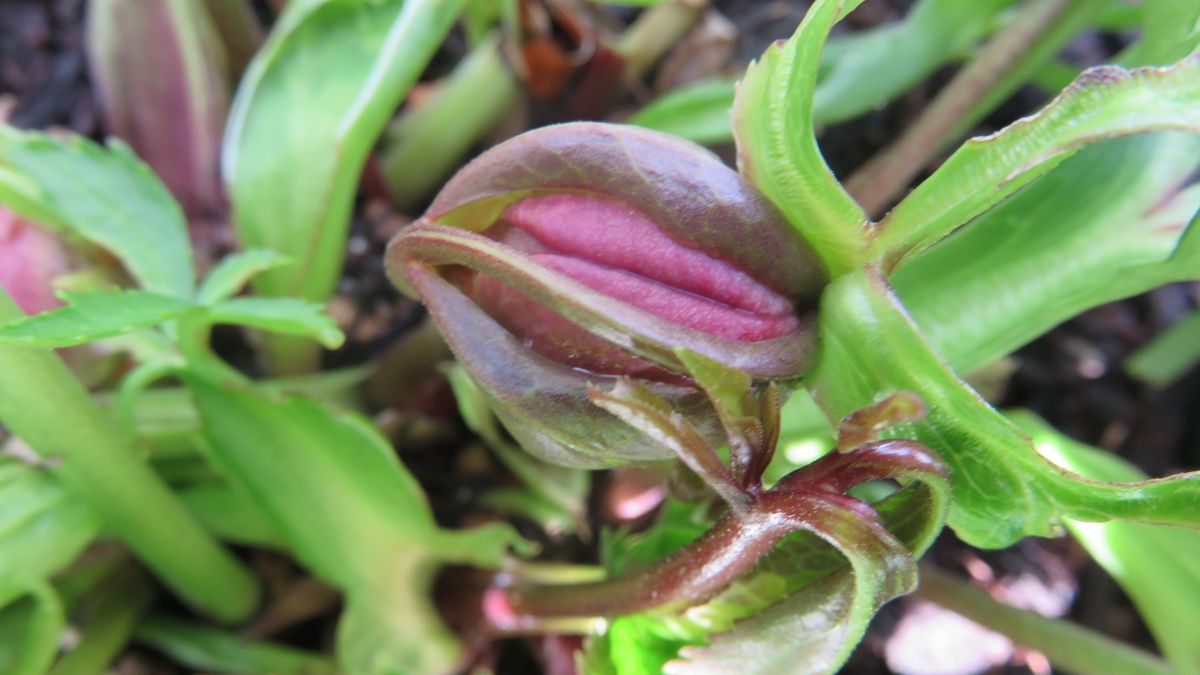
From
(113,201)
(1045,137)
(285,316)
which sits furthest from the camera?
(113,201)

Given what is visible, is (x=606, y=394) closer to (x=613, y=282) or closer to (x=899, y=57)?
(x=613, y=282)

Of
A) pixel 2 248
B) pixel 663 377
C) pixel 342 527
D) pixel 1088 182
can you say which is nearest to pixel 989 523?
pixel 663 377

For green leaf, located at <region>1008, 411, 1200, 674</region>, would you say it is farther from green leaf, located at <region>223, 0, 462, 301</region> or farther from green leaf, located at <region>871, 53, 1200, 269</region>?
green leaf, located at <region>223, 0, 462, 301</region>

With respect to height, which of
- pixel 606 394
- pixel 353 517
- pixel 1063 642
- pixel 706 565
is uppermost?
pixel 606 394

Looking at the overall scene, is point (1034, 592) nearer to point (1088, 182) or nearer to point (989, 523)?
point (1088, 182)

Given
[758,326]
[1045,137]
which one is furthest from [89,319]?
[1045,137]

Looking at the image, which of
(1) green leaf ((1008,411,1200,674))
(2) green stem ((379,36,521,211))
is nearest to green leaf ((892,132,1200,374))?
(1) green leaf ((1008,411,1200,674))

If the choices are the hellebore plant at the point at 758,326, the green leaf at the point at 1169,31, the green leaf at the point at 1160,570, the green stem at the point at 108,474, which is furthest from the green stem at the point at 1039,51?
the green stem at the point at 108,474
